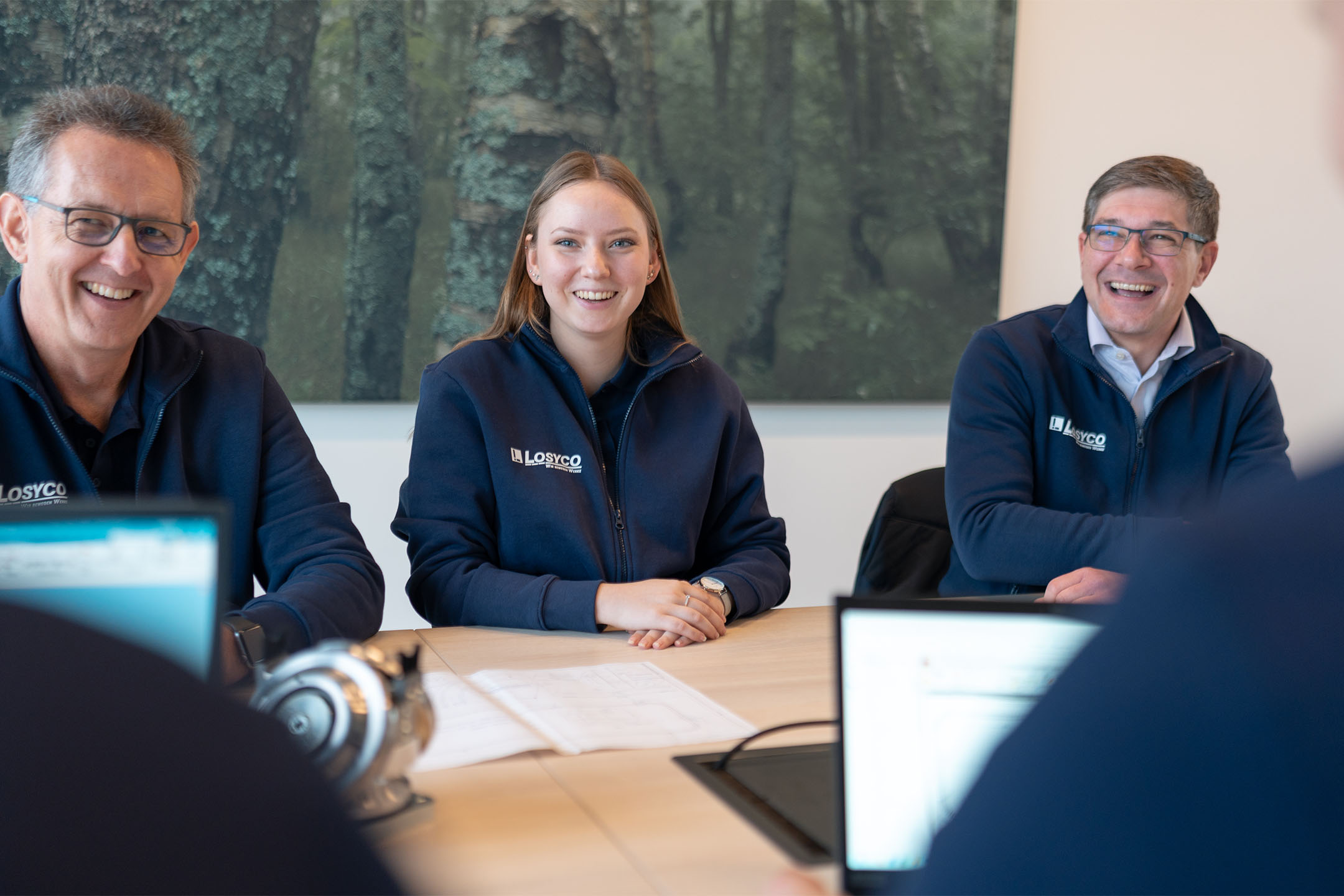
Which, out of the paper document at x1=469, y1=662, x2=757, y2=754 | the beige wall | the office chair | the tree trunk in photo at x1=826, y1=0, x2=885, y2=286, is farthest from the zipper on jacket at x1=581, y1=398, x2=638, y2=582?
the beige wall

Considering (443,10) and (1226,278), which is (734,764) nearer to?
(443,10)

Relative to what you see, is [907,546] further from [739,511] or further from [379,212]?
[379,212]

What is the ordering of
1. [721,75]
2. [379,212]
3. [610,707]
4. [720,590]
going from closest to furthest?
[610,707]
[720,590]
[379,212]
[721,75]

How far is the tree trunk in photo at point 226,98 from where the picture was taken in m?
2.57

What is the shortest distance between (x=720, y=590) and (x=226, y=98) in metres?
1.86

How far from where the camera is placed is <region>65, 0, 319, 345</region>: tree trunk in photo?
257 centimetres

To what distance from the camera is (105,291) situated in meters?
1.53

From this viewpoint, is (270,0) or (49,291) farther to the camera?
(270,0)

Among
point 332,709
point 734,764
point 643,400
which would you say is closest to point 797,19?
point 643,400

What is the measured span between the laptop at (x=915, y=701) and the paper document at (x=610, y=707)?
344 mm

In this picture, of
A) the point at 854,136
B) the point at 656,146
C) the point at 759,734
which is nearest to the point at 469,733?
the point at 759,734

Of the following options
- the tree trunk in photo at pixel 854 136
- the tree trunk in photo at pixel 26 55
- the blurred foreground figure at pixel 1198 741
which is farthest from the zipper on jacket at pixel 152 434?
the tree trunk in photo at pixel 854 136

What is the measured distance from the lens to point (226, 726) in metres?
0.29

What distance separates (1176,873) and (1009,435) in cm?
186
